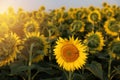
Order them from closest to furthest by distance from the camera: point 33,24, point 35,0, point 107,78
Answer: point 107,78 → point 33,24 → point 35,0

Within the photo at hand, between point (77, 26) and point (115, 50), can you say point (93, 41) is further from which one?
point (77, 26)

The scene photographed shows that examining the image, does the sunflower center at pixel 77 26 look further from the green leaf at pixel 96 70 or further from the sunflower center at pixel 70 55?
the sunflower center at pixel 70 55

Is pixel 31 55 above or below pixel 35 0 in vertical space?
below

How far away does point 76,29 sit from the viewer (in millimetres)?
4352

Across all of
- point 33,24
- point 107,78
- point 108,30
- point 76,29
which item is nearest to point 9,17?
point 33,24

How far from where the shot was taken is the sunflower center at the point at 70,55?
2.47 metres

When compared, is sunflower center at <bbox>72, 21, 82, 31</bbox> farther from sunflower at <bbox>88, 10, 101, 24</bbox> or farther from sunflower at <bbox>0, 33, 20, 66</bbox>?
sunflower at <bbox>0, 33, 20, 66</bbox>

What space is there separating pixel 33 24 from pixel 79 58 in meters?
1.88

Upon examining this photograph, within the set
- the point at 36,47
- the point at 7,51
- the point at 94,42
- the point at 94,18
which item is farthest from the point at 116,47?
the point at 94,18

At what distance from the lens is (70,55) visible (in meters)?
2.46

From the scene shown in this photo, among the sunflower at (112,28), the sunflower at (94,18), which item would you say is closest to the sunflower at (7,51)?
the sunflower at (112,28)

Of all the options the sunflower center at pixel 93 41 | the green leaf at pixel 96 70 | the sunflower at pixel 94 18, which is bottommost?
the green leaf at pixel 96 70

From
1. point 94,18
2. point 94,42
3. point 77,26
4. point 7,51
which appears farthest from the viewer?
point 94,18

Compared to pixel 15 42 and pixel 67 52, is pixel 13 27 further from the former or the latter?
pixel 67 52
